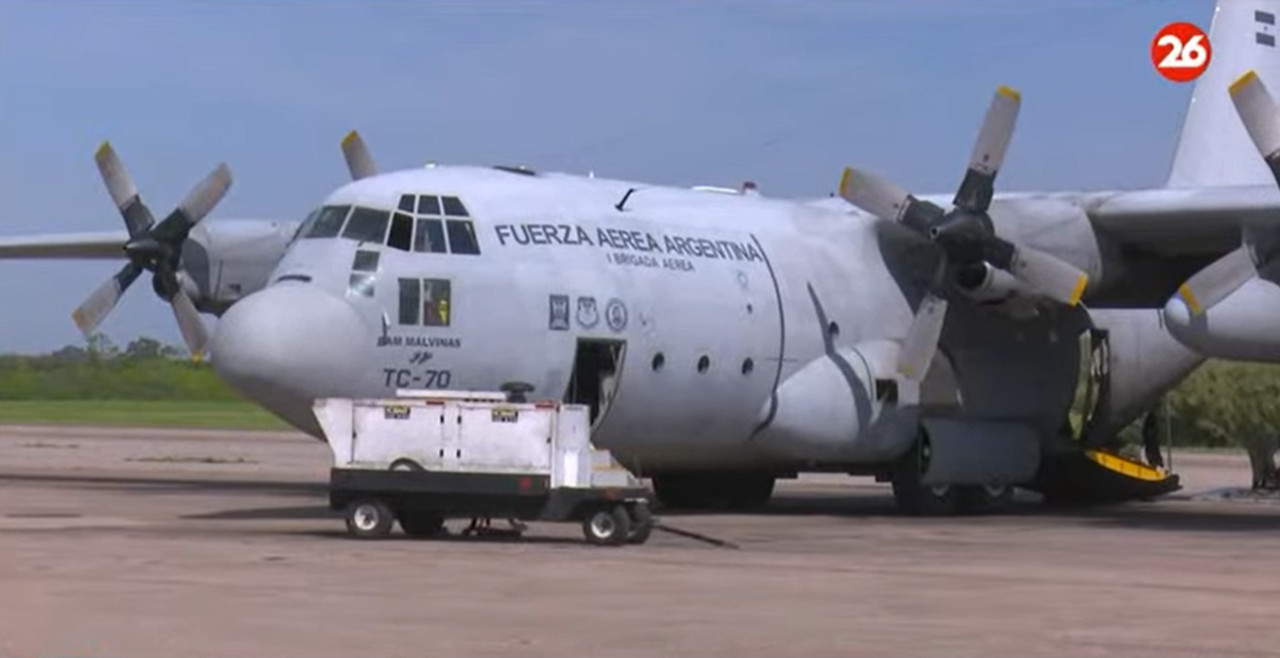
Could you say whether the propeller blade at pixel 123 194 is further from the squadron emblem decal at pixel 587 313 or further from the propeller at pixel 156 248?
the squadron emblem decal at pixel 587 313

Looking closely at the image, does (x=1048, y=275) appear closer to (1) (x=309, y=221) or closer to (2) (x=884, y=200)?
(2) (x=884, y=200)

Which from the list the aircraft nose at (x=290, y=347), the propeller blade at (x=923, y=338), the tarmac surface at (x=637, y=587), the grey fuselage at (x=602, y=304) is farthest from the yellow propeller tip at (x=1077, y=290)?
the aircraft nose at (x=290, y=347)

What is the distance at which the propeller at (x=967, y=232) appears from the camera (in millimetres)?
25766

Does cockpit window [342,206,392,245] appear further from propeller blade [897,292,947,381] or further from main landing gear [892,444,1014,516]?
main landing gear [892,444,1014,516]

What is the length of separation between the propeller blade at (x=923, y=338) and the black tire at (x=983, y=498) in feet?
6.19

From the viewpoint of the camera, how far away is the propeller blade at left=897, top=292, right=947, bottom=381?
86.0 feet

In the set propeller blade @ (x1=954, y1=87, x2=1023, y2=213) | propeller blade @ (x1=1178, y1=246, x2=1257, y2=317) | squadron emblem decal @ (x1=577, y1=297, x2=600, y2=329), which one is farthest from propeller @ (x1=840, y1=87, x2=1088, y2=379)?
squadron emblem decal @ (x1=577, y1=297, x2=600, y2=329)

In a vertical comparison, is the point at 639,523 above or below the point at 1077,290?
below

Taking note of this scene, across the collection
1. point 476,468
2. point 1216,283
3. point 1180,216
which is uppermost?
point 1180,216

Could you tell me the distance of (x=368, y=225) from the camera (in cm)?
2269

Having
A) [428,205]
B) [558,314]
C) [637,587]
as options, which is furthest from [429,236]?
[637,587]

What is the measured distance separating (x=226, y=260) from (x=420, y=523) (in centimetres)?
1055

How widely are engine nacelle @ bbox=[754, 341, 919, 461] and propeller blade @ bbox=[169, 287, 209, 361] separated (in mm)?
7508

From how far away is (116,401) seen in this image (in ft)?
336
